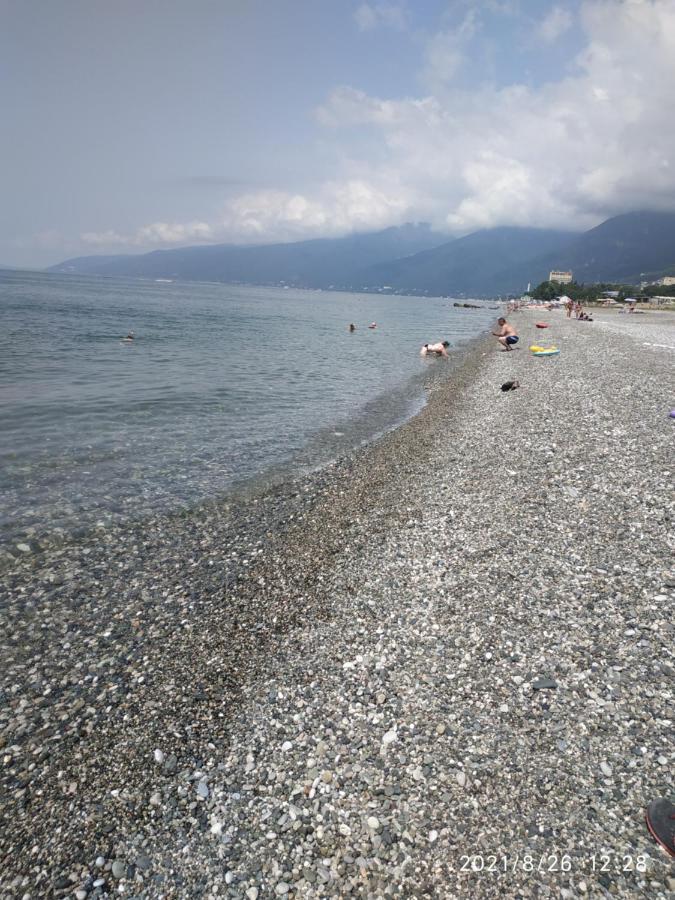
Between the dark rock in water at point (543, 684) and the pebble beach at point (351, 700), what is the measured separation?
0.08 ft

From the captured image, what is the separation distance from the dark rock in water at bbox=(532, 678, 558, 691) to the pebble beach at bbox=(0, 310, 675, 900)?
2 cm

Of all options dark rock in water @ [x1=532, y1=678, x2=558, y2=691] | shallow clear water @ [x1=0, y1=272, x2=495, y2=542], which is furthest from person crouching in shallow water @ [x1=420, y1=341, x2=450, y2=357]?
dark rock in water @ [x1=532, y1=678, x2=558, y2=691]

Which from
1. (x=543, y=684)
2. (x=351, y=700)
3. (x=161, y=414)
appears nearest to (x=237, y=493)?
(x=351, y=700)

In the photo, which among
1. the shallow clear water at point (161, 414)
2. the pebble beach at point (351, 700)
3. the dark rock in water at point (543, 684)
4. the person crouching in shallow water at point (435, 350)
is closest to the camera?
the pebble beach at point (351, 700)

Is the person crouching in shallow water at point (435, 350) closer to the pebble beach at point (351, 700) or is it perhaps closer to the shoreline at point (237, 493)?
the shoreline at point (237, 493)

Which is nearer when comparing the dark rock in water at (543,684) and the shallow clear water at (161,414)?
the dark rock in water at (543,684)

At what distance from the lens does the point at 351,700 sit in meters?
5.50

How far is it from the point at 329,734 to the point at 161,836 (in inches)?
71.3

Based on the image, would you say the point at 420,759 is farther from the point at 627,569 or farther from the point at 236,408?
the point at 236,408

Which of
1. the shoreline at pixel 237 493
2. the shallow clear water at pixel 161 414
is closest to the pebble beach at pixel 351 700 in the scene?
the shoreline at pixel 237 493

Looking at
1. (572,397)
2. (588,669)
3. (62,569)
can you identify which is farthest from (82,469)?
(572,397)

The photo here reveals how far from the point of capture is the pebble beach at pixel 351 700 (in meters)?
3.95

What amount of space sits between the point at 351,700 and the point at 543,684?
2316 millimetres

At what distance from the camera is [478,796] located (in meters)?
4.35
